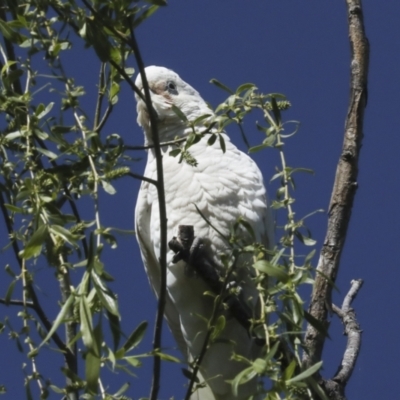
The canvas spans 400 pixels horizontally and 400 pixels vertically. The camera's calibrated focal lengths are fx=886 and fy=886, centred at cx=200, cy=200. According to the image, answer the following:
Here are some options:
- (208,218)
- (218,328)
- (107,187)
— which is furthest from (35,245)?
(208,218)

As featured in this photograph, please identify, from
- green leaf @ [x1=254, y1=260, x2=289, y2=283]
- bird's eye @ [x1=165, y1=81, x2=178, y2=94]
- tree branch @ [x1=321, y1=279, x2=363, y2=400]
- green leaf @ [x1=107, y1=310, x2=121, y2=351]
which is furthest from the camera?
bird's eye @ [x1=165, y1=81, x2=178, y2=94]

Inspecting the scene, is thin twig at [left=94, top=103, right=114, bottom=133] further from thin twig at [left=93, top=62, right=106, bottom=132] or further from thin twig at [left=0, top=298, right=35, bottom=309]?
thin twig at [left=0, top=298, right=35, bottom=309]

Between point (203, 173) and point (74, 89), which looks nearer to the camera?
point (74, 89)

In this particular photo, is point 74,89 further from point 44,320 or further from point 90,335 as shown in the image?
point 90,335

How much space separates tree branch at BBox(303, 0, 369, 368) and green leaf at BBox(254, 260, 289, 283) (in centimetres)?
91

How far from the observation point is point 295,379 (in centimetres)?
145

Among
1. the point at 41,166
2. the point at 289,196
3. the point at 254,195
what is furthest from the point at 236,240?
the point at 254,195

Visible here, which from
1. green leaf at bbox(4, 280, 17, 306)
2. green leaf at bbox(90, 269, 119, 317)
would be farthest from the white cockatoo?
green leaf at bbox(90, 269, 119, 317)

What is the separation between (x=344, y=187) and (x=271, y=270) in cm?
109

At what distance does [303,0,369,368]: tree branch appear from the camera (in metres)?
2.51

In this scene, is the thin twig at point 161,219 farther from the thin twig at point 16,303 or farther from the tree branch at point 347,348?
the tree branch at point 347,348

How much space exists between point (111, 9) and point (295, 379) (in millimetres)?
726

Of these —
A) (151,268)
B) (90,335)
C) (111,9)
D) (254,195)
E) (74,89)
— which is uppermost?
(111,9)

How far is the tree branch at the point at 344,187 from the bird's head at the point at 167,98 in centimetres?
100
